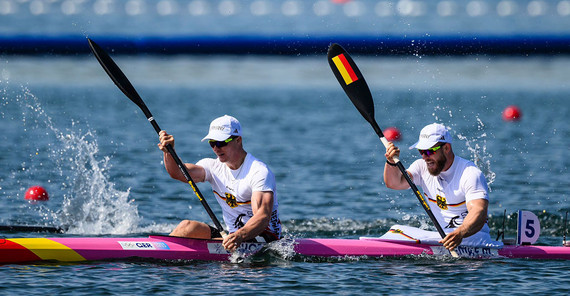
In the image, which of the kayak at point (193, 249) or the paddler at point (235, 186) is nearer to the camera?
the paddler at point (235, 186)

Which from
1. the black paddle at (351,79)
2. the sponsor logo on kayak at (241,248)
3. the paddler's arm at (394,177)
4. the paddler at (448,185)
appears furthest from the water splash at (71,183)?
the paddler at (448,185)

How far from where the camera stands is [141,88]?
44.1 meters

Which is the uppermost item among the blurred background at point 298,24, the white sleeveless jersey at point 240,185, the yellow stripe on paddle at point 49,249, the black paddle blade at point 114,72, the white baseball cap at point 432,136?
the blurred background at point 298,24

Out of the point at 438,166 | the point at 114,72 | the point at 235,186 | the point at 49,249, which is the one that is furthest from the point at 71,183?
the point at 438,166

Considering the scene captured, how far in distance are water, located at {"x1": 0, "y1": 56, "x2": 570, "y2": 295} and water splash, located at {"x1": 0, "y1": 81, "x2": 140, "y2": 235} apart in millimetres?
45

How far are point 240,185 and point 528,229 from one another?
3278 millimetres

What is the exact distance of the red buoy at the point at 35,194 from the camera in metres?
15.0

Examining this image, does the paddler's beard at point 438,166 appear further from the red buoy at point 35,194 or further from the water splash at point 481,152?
the red buoy at point 35,194

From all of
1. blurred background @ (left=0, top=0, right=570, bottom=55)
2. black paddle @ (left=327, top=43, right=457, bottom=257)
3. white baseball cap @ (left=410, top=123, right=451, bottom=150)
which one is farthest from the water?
blurred background @ (left=0, top=0, right=570, bottom=55)

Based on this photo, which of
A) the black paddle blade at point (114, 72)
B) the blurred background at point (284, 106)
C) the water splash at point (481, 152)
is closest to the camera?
the black paddle blade at point (114, 72)

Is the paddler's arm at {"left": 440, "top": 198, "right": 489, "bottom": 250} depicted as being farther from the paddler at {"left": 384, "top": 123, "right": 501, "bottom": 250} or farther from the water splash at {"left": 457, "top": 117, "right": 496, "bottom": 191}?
the water splash at {"left": 457, "top": 117, "right": 496, "bottom": 191}

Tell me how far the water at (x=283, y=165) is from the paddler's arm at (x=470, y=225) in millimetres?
334

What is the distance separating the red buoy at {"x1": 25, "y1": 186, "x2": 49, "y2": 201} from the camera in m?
15.0

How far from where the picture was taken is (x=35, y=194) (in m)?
15.0
